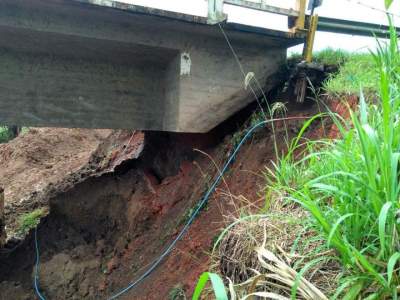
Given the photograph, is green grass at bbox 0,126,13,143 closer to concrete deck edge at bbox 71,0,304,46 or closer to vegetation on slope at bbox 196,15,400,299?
concrete deck edge at bbox 71,0,304,46

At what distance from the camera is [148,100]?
225 inches

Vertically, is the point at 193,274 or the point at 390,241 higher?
the point at 390,241

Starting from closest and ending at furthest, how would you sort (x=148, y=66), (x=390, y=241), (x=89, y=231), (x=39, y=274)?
(x=390, y=241) < (x=148, y=66) < (x=39, y=274) < (x=89, y=231)

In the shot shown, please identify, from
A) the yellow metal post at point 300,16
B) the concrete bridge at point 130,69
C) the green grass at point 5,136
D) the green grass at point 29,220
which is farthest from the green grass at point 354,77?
the green grass at point 5,136

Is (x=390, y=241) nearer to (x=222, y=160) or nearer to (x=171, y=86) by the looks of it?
(x=222, y=160)

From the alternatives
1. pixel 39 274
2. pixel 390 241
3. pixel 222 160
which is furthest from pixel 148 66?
pixel 390 241

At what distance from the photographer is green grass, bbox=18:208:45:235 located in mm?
7039

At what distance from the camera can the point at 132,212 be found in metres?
6.56

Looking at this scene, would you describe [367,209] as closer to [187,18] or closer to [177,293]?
[177,293]

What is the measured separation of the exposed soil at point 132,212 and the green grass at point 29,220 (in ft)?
0.40

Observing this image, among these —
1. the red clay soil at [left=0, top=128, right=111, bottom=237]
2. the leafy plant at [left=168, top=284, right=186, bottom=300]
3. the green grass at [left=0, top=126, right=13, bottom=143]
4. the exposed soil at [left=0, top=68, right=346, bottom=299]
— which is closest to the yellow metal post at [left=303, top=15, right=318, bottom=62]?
the exposed soil at [left=0, top=68, right=346, bottom=299]

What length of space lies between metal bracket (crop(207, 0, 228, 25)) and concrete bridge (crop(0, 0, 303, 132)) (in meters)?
0.13

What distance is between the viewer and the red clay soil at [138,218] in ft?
14.5

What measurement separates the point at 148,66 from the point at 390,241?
4661 mm
